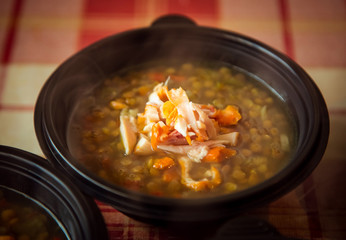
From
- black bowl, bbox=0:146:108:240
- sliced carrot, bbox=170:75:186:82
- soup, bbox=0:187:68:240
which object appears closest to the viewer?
black bowl, bbox=0:146:108:240

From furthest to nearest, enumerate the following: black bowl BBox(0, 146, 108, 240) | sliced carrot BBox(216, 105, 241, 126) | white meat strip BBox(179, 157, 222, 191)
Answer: sliced carrot BBox(216, 105, 241, 126) < white meat strip BBox(179, 157, 222, 191) < black bowl BBox(0, 146, 108, 240)

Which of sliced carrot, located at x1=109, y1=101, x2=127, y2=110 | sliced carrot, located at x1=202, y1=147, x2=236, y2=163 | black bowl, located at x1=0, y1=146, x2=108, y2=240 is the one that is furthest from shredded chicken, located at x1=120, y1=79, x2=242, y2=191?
black bowl, located at x1=0, y1=146, x2=108, y2=240

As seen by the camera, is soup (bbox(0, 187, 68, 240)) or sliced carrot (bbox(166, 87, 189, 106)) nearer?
soup (bbox(0, 187, 68, 240))

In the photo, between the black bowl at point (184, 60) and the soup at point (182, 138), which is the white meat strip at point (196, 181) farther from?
the black bowl at point (184, 60)

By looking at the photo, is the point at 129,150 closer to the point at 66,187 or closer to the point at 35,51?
the point at 66,187

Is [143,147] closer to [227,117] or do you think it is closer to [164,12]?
[227,117]

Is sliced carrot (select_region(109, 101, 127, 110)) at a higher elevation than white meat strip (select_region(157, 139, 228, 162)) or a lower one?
higher

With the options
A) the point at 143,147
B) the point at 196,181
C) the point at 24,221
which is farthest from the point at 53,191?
the point at 196,181

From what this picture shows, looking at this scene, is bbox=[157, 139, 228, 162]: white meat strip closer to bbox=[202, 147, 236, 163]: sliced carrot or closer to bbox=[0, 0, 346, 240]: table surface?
bbox=[202, 147, 236, 163]: sliced carrot
